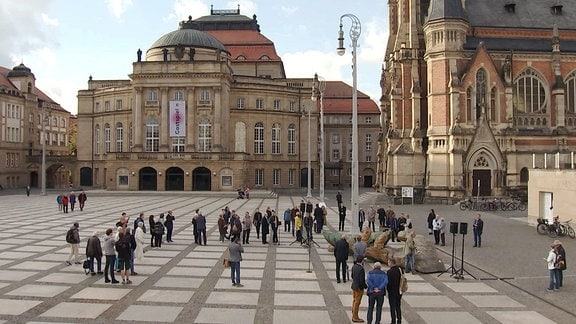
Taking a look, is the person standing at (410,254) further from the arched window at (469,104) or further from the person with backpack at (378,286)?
the arched window at (469,104)

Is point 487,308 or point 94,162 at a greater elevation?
point 94,162

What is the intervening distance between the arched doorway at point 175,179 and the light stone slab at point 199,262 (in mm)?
48361

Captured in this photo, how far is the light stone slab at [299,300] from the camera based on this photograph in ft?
45.1

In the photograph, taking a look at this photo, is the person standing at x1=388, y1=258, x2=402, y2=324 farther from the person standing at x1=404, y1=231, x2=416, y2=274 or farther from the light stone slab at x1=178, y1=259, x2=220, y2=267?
the light stone slab at x1=178, y1=259, x2=220, y2=267

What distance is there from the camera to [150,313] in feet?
41.3

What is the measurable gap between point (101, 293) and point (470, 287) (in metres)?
10.5

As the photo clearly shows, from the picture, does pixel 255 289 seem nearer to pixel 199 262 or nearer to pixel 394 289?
pixel 199 262

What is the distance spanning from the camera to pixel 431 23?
51.5m

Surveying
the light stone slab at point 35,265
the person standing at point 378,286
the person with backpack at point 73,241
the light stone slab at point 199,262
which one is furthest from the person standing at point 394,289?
the light stone slab at point 35,265

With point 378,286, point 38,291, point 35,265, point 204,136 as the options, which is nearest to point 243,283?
point 38,291

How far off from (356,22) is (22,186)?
79147mm

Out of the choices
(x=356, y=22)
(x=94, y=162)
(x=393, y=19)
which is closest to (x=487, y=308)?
(x=356, y=22)

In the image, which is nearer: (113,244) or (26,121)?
(113,244)

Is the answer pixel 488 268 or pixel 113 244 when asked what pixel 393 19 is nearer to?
pixel 488 268
